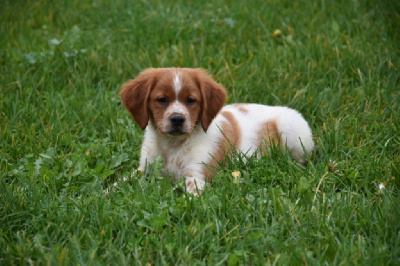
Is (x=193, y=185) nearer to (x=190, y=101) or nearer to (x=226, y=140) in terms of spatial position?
(x=226, y=140)

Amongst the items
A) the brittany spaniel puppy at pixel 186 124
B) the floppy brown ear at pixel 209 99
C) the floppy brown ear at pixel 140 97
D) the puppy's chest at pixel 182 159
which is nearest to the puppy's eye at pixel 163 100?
the brittany spaniel puppy at pixel 186 124

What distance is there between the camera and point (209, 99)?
4.24 m

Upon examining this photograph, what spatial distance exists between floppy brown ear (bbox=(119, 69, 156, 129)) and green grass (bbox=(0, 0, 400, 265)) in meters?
0.45

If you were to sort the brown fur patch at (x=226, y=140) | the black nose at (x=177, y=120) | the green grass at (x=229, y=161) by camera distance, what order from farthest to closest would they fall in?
the brown fur patch at (x=226, y=140), the black nose at (x=177, y=120), the green grass at (x=229, y=161)

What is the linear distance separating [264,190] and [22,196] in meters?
1.70

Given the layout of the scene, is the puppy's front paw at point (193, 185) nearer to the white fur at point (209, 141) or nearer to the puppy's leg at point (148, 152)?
the white fur at point (209, 141)

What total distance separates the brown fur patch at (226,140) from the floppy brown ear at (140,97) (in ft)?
2.14

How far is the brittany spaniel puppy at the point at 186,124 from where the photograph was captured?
4.09 m

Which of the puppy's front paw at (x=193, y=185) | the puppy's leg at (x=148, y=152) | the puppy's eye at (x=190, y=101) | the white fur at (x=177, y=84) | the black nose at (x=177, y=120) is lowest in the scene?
the puppy's front paw at (x=193, y=185)

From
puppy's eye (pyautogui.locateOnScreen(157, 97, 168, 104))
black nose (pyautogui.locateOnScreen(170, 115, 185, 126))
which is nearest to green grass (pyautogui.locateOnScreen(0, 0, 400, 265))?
black nose (pyautogui.locateOnScreen(170, 115, 185, 126))

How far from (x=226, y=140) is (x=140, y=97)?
833 millimetres

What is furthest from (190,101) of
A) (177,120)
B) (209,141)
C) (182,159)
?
(182,159)

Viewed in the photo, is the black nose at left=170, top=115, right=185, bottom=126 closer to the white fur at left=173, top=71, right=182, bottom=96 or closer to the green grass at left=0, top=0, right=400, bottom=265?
the white fur at left=173, top=71, right=182, bottom=96

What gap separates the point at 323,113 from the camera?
507 cm
